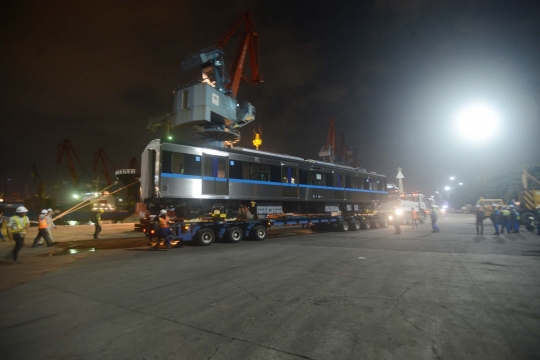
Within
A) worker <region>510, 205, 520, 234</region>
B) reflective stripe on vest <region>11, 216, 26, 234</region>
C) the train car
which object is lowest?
worker <region>510, 205, 520, 234</region>

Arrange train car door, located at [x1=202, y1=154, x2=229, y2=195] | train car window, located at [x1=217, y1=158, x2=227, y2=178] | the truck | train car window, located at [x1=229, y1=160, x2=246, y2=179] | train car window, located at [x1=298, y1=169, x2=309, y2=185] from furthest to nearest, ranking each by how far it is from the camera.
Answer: the truck < train car window, located at [x1=298, y1=169, x2=309, y2=185] < train car window, located at [x1=229, y1=160, x2=246, y2=179] < train car window, located at [x1=217, y1=158, x2=227, y2=178] < train car door, located at [x1=202, y1=154, x2=229, y2=195]

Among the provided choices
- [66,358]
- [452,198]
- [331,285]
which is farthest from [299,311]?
[452,198]

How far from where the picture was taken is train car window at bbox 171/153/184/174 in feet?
37.1

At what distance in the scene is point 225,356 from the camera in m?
2.92

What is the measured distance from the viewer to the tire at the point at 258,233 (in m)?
13.8

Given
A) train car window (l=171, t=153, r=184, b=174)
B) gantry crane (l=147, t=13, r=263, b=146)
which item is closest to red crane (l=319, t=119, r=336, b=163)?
gantry crane (l=147, t=13, r=263, b=146)

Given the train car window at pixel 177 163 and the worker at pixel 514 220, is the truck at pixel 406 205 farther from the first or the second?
the train car window at pixel 177 163

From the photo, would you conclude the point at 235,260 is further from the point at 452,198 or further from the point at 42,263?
the point at 452,198

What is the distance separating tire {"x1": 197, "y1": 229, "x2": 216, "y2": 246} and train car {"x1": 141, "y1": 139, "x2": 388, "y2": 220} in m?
0.77

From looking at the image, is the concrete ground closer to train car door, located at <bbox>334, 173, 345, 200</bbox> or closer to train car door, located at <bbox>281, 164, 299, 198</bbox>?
train car door, located at <bbox>281, 164, 299, 198</bbox>

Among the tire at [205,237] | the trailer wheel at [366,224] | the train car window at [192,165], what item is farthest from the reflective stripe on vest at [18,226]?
the trailer wheel at [366,224]

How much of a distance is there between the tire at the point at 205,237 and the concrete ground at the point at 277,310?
4.08 meters

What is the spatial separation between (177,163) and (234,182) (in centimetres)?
288

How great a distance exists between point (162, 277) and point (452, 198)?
87476mm
